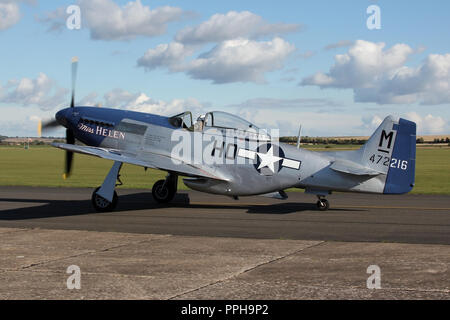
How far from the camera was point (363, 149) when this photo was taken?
1630cm

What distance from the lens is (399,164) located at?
51.1 ft

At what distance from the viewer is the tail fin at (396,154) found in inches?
611

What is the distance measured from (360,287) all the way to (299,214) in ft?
29.1

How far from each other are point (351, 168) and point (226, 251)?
703 centimetres

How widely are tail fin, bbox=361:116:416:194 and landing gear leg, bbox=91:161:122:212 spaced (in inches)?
300

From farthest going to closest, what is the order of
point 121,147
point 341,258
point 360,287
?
point 121,147, point 341,258, point 360,287

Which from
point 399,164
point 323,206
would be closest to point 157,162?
point 323,206

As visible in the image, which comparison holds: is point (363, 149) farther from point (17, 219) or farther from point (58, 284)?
point (58, 284)

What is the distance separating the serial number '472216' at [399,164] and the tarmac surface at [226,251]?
4.53ft

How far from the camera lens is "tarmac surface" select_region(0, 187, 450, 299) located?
715 centimetres

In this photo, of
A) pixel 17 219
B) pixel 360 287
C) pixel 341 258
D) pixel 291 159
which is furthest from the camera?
pixel 291 159

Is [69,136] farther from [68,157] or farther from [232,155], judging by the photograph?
[232,155]

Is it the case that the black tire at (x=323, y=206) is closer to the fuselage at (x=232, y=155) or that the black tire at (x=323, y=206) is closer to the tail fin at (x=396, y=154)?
the fuselage at (x=232, y=155)
